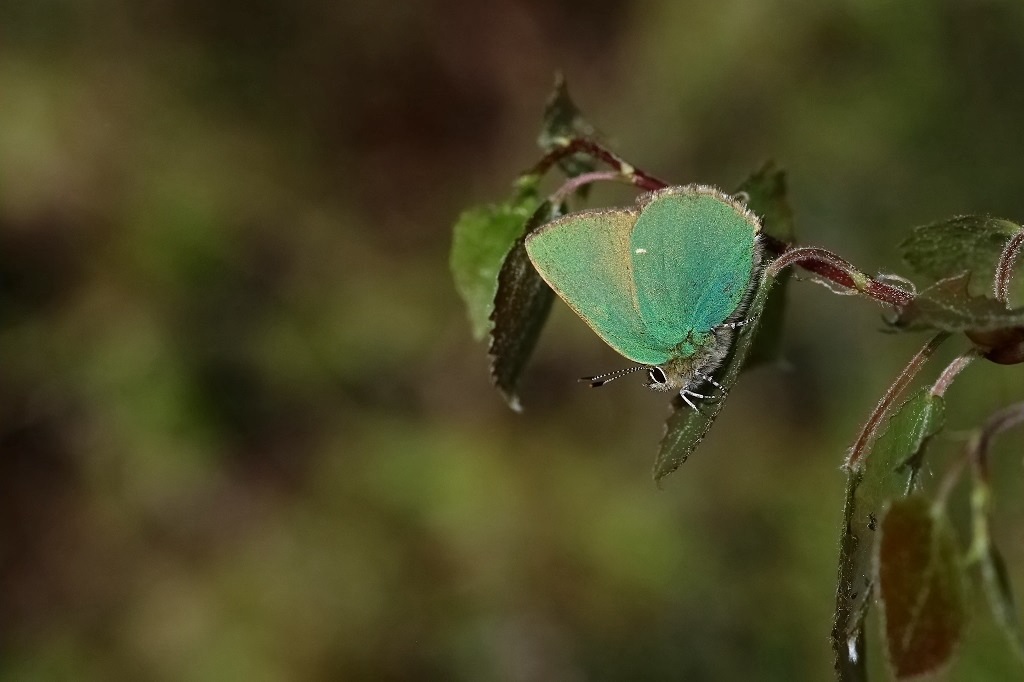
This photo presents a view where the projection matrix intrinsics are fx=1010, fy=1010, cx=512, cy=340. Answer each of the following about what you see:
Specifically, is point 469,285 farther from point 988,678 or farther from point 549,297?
point 988,678

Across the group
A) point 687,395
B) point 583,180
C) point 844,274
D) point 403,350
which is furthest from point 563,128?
point 403,350

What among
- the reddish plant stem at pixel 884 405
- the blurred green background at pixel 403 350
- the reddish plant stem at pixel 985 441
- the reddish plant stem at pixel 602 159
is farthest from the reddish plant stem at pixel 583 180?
the blurred green background at pixel 403 350

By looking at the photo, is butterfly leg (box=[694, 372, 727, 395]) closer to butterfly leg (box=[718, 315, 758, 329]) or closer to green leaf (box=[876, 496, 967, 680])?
butterfly leg (box=[718, 315, 758, 329])

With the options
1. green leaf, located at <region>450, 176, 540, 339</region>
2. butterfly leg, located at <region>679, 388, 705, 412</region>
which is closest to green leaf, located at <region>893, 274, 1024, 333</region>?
butterfly leg, located at <region>679, 388, 705, 412</region>

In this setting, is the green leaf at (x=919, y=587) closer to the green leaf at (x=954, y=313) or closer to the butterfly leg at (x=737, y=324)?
the green leaf at (x=954, y=313)

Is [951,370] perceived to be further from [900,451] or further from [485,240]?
[485,240]
